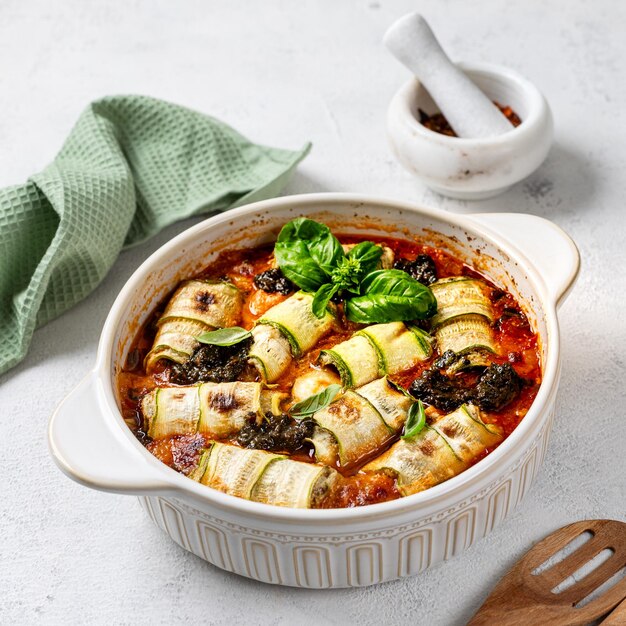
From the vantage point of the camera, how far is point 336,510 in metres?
2.99

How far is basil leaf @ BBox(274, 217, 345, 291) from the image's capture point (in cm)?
396

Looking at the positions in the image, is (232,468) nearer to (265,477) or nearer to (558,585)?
(265,477)

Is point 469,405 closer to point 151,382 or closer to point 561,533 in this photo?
point 561,533

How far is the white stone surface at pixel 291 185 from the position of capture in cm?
359

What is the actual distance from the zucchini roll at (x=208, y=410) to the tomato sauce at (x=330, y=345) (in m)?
0.04

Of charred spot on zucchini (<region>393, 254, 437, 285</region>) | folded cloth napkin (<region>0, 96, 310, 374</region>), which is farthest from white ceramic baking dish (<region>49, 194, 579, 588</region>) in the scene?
folded cloth napkin (<region>0, 96, 310, 374</region>)

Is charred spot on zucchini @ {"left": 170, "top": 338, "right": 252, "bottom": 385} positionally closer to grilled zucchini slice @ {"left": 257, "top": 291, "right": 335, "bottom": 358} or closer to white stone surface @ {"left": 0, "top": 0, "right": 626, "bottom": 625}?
grilled zucchini slice @ {"left": 257, "top": 291, "right": 335, "bottom": 358}

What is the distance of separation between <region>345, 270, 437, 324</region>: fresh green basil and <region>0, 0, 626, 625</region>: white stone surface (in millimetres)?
831

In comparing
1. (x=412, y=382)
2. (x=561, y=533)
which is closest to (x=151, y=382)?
(x=412, y=382)

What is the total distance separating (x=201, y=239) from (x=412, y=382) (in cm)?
113

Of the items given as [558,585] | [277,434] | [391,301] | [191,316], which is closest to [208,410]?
[277,434]

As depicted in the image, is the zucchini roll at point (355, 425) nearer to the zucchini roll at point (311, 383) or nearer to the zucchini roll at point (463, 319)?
the zucchini roll at point (311, 383)

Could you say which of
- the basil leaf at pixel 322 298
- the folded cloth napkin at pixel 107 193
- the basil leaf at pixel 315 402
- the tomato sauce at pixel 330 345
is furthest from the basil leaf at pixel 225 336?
the folded cloth napkin at pixel 107 193

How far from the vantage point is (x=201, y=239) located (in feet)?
13.5
